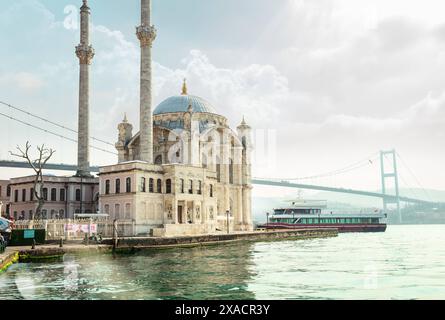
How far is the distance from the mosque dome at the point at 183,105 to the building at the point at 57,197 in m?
18.3

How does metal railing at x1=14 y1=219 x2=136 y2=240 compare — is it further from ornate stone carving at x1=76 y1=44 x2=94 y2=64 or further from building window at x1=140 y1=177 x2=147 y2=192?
ornate stone carving at x1=76 y1=44 x2=94 y2=64

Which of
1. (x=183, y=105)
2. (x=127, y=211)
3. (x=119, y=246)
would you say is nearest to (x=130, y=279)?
(x=119, y=246)

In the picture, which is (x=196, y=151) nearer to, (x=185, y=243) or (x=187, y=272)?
(x=185, y=243)

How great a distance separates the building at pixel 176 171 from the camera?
152 ft

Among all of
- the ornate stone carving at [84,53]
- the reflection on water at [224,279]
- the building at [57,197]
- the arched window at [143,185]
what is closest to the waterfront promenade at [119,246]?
the reflection on water at [224,279]

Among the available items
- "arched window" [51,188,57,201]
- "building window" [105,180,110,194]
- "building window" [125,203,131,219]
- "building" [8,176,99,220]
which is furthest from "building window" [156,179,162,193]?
"arched window" [51,188,57,201]

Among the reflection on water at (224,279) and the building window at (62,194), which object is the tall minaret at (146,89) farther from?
the reflection on water at (224,279)

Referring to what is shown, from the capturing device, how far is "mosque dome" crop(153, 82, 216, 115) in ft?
226

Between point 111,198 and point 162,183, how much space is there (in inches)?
208

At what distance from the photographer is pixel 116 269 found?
24312 millimetres

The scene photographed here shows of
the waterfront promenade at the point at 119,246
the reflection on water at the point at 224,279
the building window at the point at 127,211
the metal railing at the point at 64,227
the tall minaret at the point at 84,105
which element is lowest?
the reflection on water at the point at 224,279

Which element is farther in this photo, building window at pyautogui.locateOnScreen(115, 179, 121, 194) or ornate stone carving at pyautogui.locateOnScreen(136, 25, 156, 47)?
ornate stone carving at pyautogui.locateOnScreen(136, 25, 156, 47)

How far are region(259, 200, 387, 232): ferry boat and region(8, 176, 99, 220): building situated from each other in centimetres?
4203
